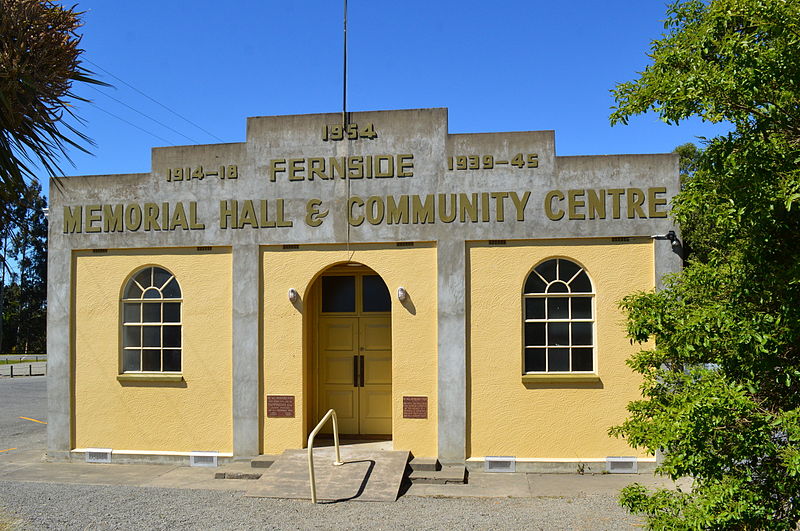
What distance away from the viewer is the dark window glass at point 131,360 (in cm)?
1111

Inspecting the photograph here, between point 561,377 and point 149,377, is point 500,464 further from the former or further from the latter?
point 149,377

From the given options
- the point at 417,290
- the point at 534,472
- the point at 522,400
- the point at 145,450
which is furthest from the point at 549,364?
the point at 145,450

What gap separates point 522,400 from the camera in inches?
398

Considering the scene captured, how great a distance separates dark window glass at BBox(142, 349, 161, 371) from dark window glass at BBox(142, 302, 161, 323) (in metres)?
0.48

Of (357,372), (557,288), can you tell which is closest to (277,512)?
(357,372)

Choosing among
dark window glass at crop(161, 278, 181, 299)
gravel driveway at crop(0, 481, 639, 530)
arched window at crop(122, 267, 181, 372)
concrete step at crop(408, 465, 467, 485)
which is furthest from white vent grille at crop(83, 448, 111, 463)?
concrete step at crop(408, 465, 467, 485)

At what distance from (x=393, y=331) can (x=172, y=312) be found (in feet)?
11.9

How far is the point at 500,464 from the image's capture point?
33.1 ft

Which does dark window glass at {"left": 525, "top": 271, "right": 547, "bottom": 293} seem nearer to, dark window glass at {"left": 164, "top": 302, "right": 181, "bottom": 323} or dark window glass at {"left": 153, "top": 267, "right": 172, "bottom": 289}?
dark window glass at {"left": 164, "top": 302, "right": 181, "bottom": 323}

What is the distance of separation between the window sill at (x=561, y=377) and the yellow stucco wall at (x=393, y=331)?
55.3 inches

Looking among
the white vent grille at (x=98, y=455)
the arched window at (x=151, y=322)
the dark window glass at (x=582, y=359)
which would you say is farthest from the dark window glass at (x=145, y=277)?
the dark window glass at (x=582, y=359)

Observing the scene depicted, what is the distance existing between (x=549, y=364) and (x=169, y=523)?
219 inches

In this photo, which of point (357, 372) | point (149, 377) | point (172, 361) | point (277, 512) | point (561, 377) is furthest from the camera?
point (357, 372)

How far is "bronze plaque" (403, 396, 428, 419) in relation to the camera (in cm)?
1026
